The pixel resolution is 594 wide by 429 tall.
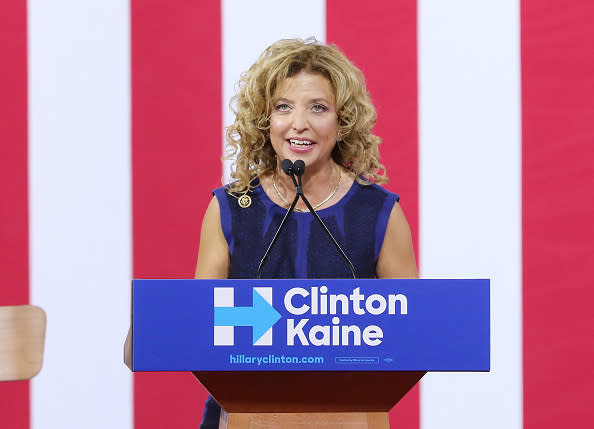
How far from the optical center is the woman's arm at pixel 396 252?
1.37 metres

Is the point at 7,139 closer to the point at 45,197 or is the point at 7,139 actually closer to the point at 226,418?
the point at 45,197

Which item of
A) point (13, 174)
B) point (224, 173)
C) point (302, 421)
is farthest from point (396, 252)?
point (13, 174)

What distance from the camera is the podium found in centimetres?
87

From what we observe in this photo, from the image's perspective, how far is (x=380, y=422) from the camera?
1046 millimetres

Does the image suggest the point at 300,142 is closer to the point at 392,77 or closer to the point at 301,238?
the point at 301,238

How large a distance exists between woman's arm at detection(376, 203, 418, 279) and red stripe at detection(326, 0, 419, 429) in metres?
0.48

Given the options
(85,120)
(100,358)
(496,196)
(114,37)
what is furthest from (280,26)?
(100,358)

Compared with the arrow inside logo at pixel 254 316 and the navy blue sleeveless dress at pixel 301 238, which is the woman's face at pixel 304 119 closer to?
the navy blue sleeveless dress at pixel 301 238

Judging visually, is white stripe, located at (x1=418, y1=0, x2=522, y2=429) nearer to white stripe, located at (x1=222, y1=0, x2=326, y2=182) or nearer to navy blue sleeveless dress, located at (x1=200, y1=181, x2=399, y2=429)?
white stripe, located at (x1=222, y1=0, x2=326, y2=182)

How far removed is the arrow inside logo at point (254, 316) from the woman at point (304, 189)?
45 centimetres

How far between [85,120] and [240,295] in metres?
1.14

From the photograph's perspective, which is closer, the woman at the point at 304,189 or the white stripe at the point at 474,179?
the woman at the point at 304,189

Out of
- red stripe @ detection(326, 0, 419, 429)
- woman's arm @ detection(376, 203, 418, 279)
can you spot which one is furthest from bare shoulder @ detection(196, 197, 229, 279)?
red stripe @ detection(326, 0, 419, 429)
